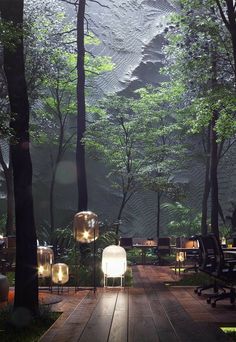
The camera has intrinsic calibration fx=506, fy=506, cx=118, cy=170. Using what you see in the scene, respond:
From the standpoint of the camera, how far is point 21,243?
6.51m

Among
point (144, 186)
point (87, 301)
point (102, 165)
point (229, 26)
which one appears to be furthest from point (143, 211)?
Result: point (87, 301)

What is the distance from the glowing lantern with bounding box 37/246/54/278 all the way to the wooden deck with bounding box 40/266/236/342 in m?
0.74

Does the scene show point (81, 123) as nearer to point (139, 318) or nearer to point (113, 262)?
point (113, 262)

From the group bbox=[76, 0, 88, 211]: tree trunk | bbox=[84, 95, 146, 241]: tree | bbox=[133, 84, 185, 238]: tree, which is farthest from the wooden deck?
bbox=[133, 84, 185, 238]: tree

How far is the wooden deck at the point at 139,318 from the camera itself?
16.2 ft

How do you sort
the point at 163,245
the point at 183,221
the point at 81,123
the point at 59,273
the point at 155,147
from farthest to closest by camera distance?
1. the point at 183,221
2. the point at 155,147
3. the point at 163,245
4. the point at 81,123
5. the point at 59,273

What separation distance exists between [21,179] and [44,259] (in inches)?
119

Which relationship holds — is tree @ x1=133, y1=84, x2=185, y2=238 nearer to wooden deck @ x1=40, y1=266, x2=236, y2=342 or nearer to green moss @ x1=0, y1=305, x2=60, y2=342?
wooden deck @ x1=40, y1=266, x2=236, y2=342

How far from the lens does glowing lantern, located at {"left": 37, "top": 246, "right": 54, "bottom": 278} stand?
30.3 feet

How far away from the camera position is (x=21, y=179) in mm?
6637

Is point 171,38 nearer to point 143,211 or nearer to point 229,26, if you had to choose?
point 229,26

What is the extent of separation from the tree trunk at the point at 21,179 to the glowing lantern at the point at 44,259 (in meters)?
2.60

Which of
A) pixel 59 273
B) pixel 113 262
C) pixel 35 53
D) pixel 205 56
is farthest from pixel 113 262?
pixel 35 53

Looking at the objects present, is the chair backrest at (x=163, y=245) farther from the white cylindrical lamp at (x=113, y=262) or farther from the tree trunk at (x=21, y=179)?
the tree trunk at (x=21, y=179)
